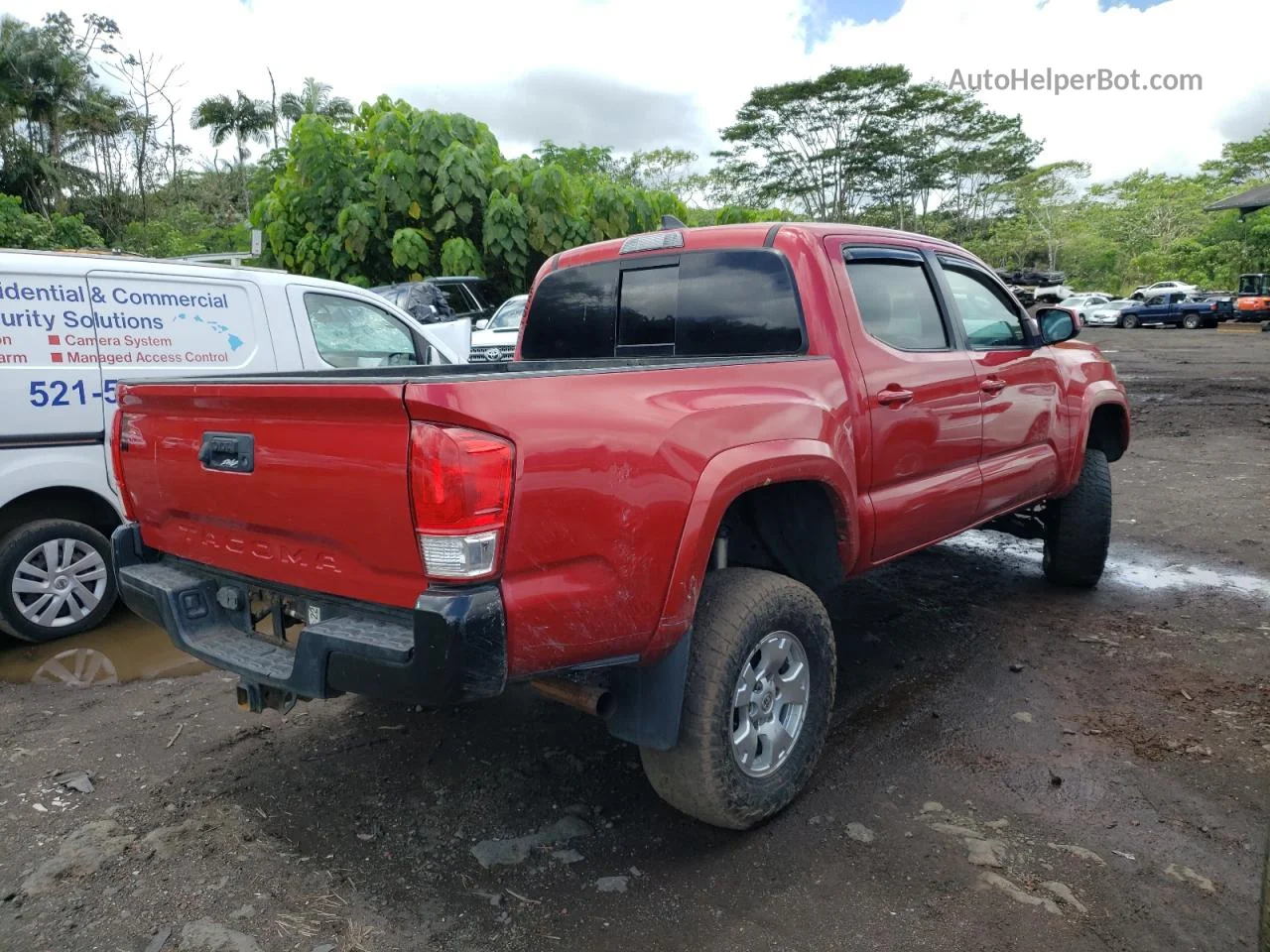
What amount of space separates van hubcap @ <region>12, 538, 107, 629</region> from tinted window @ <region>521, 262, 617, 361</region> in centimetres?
259

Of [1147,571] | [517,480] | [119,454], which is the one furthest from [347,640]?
[1147,571]

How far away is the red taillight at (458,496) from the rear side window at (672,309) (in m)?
1.53

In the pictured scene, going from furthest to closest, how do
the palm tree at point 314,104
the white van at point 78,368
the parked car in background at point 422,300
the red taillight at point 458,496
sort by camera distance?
the palm tree at point 314,104, the parked car in background at point 422,300, the white van at point 78,368, the red taillight at point 458,496

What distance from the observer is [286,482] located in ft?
8.02

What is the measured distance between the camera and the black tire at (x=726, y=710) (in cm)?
259

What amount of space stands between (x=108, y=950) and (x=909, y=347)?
3.30 meters

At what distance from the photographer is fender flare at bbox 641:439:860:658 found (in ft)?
8.18

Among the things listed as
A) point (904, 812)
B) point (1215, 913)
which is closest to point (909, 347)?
point (904, 812)

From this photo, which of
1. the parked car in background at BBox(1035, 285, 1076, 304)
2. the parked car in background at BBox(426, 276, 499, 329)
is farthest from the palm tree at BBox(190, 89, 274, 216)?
the parked car in background at BBox(1035, 285, 1076, 304)

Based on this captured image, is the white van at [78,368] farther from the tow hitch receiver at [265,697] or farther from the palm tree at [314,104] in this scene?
the palm tree at [314,104]

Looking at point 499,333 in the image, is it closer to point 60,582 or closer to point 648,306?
point 60,582

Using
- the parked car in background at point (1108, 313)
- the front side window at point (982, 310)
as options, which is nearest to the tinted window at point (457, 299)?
the front side window at point (982, 310)

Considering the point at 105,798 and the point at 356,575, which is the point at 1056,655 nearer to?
the point at 356,575

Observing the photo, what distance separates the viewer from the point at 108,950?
2.35 metres
